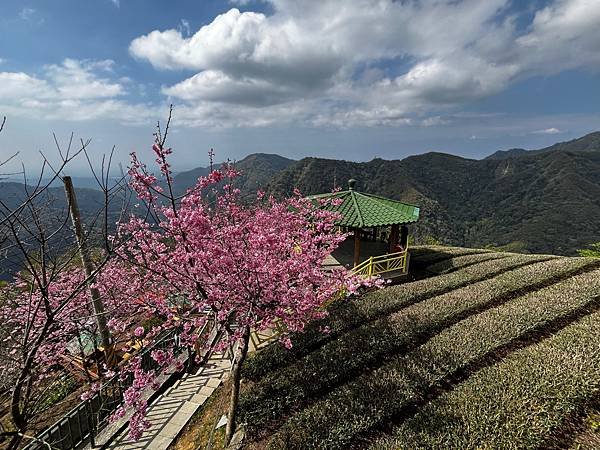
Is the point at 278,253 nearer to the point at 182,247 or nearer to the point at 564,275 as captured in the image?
the point at 182,247

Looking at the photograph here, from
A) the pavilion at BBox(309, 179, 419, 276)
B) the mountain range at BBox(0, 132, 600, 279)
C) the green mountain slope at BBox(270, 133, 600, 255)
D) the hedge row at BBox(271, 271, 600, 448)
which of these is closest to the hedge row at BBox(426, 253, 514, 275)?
the pavilion at BBox(309, 179, 419, 276)

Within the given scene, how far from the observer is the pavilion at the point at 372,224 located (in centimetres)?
1287

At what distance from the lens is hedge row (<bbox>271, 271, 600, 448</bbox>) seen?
6.07 meters

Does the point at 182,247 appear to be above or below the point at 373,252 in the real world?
above

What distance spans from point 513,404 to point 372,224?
7.93m

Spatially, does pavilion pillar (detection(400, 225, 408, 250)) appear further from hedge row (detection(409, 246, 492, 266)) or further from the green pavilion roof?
hedge row (detection(409, 246, 492, 266))

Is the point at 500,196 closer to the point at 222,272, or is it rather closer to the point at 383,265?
the point at 383,265

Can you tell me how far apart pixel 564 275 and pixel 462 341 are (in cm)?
695

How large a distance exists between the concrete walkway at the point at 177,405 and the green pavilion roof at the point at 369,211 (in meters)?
7.09

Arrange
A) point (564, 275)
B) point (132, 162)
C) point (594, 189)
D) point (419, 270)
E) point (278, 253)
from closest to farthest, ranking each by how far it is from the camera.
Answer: point (132, 162) < point (278, 253) < point (564, 275) < point (419, 270) < point (594, 189)

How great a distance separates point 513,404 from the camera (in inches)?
227

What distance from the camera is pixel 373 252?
1595 cm

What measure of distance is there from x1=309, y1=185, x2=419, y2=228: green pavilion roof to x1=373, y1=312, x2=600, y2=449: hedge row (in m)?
7.08

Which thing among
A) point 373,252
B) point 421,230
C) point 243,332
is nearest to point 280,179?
point 421,230
